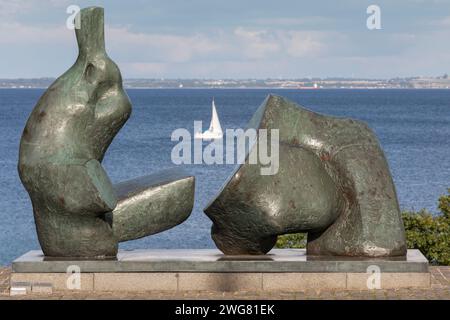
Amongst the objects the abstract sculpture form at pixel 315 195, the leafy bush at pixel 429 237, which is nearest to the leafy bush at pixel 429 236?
the leafy bush at pixel 429 237

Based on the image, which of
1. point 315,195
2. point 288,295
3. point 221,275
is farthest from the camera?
point 315,195

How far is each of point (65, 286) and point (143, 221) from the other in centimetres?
144

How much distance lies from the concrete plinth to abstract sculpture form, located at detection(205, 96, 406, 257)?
44 cm

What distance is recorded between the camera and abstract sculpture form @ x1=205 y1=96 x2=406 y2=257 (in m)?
15.5

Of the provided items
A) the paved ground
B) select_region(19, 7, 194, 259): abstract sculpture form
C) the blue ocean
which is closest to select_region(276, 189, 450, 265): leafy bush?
the paved ground

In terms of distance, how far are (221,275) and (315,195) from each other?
64.9 inches

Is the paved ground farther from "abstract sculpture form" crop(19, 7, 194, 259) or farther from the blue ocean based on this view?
the blue ocean

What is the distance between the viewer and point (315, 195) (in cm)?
1560

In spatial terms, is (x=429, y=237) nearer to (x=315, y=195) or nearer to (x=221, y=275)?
(x=315, y=195)

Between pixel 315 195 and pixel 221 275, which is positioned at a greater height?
pixel 315 195

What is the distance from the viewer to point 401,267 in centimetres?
1540

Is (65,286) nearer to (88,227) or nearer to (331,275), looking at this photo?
(88,227)

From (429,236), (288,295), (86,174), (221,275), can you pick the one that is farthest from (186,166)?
(288,295)

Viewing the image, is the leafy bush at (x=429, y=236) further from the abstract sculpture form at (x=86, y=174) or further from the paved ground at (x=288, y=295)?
the abstract sculpture form at (x=86, y=174)
